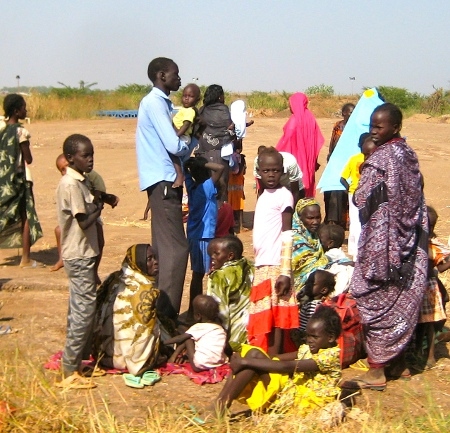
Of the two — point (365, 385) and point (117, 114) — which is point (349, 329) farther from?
point (117, 114)

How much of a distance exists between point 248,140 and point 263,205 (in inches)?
647

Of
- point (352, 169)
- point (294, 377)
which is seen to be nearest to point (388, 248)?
point (294, 377)

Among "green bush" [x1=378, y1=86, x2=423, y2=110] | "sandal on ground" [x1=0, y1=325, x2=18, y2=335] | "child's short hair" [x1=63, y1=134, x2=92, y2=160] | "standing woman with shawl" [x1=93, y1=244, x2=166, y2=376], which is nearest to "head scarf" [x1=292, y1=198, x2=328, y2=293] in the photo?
"standing woman with shawl" [x1=93, y1=244, x2=166, y2=376]

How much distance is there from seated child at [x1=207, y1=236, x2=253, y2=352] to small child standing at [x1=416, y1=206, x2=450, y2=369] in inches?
49.0

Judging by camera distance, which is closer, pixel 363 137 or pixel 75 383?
pixel 75 383

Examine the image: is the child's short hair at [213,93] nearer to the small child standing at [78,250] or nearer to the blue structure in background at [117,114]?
the small child standing at [78,250]

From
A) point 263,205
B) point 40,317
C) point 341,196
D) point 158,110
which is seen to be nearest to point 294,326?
point 263,205

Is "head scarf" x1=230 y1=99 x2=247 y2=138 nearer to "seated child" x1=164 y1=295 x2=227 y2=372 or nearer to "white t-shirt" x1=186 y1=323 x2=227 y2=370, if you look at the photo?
"seated child" x1=164 y1=295 x2=227 y2=372

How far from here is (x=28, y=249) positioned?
8375 mm

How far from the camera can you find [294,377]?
4.83 metres

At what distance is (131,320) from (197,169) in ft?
5.13

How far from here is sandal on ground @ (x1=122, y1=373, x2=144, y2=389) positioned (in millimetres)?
5184

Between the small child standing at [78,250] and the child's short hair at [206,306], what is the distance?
0.82 m

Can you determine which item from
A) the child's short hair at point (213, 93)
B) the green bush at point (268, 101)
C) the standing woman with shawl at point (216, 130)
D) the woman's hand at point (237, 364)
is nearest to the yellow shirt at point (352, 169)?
the standing woman with shawl at point (216, 130)
